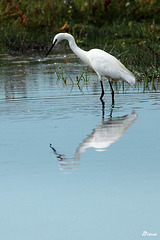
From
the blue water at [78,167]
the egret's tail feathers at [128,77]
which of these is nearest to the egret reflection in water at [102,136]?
the blue water at [78,167]

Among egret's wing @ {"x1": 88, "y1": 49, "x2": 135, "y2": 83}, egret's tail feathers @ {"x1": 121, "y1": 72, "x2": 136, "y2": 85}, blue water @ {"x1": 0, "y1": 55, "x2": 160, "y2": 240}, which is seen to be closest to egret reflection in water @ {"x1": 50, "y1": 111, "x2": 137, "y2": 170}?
blue water @ {"x1": 0, "y1": 55, "x2": 160, "y2": 240}

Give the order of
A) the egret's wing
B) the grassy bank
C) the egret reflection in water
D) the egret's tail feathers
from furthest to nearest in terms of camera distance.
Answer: the grassy bank < the egret's wing < the egret's tail feathers < the egret reflection in water

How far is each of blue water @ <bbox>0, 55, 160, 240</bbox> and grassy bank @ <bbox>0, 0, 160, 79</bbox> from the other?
8.86 metres

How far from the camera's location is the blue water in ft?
13.9

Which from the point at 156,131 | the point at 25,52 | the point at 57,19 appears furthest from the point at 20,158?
the point at 57,19

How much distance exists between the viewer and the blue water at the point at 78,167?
4234mm

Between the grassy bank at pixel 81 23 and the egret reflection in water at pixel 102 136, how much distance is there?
31.8 feet

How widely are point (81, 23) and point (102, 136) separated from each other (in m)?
18.2

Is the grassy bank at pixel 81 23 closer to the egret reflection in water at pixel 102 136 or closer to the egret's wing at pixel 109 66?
the egret's wing at pixel 109 66

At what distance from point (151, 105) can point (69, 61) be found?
8981 mm

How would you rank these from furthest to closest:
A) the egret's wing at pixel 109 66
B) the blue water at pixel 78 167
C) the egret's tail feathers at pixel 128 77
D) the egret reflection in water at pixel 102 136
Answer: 1. the egret's wing at pixel 109 66
2. the egret's tail feathers at pixel 128 77
3. the egret reflection in water at pixel 102 136
4. the blue water at pixel 78 167

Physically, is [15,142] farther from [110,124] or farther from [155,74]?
[155,74]

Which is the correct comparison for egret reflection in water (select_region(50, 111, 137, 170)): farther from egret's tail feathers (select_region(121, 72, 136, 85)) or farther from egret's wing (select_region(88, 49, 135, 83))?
egret's wing (select_region(88, 49, 135, 83))

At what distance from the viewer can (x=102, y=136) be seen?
7.12 m
